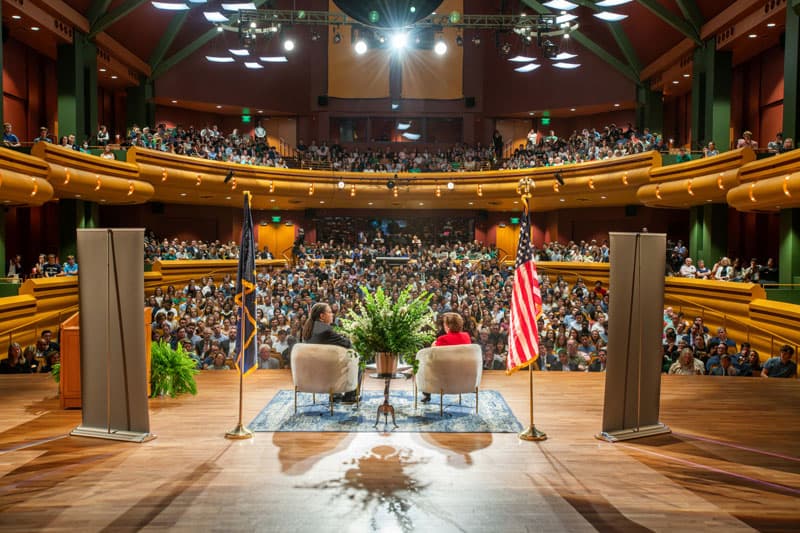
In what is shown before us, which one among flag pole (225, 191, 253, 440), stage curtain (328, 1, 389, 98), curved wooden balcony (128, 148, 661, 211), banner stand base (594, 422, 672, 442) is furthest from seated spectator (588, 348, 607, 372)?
stage curtain (328, 1, 389, 98)

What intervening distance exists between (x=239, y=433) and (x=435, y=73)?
23037mm

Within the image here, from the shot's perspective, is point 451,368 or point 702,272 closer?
point 451,368

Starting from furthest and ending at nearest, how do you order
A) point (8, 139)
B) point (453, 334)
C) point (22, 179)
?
point (8, 139), point (22, 179), point (453, 334)

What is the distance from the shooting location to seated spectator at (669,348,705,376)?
343 inches

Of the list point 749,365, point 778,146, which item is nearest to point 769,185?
point 778,146

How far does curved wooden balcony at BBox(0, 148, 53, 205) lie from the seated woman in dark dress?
8067mm

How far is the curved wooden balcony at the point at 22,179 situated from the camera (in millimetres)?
Answer: 11523

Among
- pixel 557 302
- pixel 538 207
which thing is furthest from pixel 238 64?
pixel 557 302

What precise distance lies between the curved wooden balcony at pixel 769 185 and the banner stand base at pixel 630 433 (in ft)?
25.8

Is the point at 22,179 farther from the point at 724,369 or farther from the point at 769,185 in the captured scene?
the point at 769,185

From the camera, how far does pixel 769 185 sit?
12133mm

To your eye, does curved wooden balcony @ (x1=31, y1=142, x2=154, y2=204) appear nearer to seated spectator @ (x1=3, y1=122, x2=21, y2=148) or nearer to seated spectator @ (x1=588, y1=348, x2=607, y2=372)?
seated spectator @ (x1=3, y1=122, x2=21, y2=148)

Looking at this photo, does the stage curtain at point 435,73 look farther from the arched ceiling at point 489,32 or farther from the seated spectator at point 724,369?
the seated spectator at point 724,369

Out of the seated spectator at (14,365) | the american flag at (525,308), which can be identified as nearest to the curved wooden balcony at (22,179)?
the seated spectator at (14,365)
